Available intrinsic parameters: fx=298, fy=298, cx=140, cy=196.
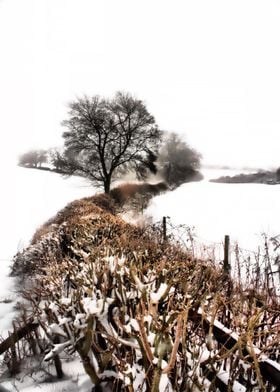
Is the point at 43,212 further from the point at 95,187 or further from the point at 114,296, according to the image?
the point at 114,296

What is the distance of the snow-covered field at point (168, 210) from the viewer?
1057 centimetres

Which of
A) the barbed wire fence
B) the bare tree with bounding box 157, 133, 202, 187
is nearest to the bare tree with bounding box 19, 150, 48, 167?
the bare tree with bounding box 157, 133, 202, 187

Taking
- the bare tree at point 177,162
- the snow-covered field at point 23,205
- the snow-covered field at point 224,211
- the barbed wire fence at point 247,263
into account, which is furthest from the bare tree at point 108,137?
the barbed wire fence at point 247,263

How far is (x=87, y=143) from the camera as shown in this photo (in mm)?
25922

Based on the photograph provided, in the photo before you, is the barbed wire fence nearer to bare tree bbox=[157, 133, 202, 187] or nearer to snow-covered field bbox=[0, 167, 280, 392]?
snow-covered field bbox=[0, 167, 280, 392]

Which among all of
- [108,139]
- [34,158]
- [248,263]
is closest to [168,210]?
[108,139]

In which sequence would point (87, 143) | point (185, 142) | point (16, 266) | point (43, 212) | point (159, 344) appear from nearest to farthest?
point (159, 344) → point (16, 266) → point (43, 212) → point (87, 143) → point (185, 142)

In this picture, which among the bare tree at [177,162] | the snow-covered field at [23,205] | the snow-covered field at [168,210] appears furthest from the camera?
the bare tree at [177,162]

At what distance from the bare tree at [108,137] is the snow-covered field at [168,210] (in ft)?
9.22

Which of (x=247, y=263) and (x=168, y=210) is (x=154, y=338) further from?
(x=168, y=210)

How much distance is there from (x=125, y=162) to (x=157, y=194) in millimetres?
4661

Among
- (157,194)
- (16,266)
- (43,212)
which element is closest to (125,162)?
(157,194)

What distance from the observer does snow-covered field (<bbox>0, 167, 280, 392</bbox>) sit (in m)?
10.6

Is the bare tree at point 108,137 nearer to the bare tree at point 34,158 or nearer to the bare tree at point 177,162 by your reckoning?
the bare tree at point 177,162
